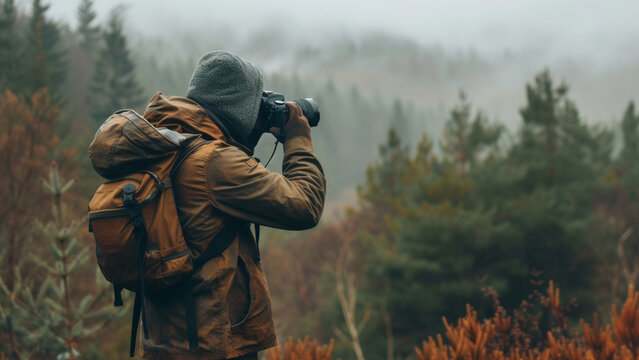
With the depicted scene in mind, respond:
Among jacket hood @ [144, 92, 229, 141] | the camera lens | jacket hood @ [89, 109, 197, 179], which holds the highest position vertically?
the camera lens

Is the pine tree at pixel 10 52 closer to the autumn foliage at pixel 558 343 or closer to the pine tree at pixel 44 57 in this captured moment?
the pine tree at pixel 44 57

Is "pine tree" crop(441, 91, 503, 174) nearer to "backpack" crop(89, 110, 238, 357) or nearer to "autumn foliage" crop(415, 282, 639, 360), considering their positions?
"autumn foliage" crop(415, 282, 639, 360)

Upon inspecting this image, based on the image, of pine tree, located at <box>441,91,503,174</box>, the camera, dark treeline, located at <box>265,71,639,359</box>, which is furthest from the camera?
pine tree, located at <box>441,91,503,174</box>

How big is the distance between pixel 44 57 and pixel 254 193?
81.7 ft

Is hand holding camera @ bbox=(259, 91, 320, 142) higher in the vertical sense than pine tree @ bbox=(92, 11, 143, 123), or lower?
lower

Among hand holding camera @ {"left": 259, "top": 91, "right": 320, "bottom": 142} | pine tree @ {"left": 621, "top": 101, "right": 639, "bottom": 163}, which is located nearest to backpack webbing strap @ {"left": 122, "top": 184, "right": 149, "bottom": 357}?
hand holding camera @ {"left": 259, "top": 91, "right": 320, "bottom": 142}

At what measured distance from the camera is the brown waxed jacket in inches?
71.9

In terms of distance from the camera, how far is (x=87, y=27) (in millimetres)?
40438

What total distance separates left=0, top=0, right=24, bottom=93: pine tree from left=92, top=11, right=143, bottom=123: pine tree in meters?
5.43

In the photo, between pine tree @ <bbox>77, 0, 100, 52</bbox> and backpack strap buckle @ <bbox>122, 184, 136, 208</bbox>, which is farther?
pine tree @ <bbox>77, 0, 100, 52</bbox>

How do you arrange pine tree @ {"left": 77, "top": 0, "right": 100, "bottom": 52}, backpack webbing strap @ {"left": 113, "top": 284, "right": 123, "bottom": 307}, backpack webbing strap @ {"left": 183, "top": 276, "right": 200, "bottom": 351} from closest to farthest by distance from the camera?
backpack webbing strap @ {"left": 183, "top": 276, "right": 200, "bottom": 351}, backpack webbing strap @ {"left": 113, "top": 284, "right": 123, "bottom": 307}, pine tree @ {"left": 77, "top": 0, "right": 100, "bottom": 52}

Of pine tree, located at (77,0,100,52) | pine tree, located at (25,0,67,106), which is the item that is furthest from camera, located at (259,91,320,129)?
pine tree, located at (77,0,100,52)

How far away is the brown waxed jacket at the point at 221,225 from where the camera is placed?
5.99 ft

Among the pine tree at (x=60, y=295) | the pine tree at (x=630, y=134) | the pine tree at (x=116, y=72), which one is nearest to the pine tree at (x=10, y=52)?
the pine tree at (x=116, y=72)
